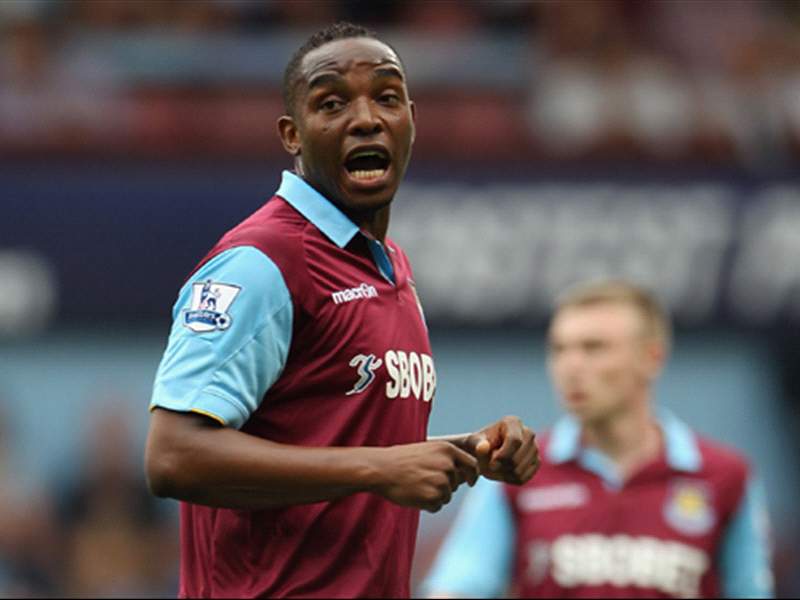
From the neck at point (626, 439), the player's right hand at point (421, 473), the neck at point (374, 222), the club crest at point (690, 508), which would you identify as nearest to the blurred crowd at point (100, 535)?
the neck at point (626, 439)

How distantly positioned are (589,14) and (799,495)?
3787 mm

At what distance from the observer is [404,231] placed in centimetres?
1092

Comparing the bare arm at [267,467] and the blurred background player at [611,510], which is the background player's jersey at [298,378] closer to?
the bare arm at [267,467]

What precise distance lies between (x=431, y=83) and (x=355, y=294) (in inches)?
302

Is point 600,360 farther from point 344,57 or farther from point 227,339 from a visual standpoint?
point 227,339

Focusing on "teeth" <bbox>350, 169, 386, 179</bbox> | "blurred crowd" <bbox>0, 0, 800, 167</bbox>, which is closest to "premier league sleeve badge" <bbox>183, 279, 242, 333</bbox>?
"teeth" <bbox>350, 169, 386, 179</bbox>

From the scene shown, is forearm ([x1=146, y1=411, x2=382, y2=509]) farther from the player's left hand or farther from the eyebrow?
the eyebrow

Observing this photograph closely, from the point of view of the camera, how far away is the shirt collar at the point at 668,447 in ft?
18.0

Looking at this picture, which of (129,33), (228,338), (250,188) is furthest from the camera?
(129,33)

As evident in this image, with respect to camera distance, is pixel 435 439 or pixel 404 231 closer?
pixel 435 439

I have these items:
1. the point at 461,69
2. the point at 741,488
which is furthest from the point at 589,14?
the point at 741,488

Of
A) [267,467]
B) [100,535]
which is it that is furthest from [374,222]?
[100,535]

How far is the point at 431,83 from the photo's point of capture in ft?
36.5

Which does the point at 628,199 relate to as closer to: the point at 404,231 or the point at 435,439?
the point at 404,231
